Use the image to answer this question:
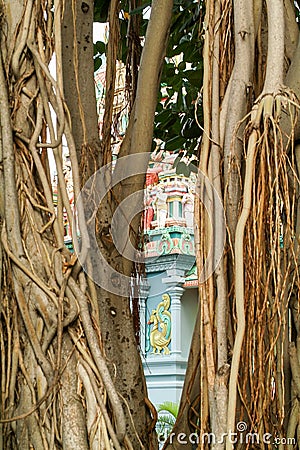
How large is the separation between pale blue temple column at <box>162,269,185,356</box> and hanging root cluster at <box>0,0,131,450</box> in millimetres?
3563

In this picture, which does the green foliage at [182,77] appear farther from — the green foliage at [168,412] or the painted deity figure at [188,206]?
the green foliage at [168,412]

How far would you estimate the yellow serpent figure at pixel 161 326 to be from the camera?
5.14 m

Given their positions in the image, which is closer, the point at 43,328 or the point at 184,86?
the point at 43,328

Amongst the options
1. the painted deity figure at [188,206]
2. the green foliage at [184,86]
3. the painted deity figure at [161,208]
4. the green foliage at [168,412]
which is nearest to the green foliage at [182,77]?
the green foliage at [184,86]

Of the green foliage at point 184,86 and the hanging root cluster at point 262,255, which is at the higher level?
the green foliage at point 184,86

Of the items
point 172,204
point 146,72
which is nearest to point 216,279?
point 146,72

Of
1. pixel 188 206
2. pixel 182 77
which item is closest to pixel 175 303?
pixel 188 206

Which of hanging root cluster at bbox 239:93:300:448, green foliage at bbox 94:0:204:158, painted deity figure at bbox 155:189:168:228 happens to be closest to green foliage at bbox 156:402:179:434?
painted deity figure at bbox 155:189:168:228

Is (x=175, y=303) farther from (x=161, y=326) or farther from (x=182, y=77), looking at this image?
(x=182, y=77)

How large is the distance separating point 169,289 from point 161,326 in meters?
0.42

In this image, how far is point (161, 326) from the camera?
17.0 feet

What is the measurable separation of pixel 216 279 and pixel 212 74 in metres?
0.36

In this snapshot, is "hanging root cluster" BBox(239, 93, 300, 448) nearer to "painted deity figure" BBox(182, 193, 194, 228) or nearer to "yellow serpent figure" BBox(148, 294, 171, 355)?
"painted deity figure" BBox(182, 193, 194, 228)

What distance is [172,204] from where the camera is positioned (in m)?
4.39
